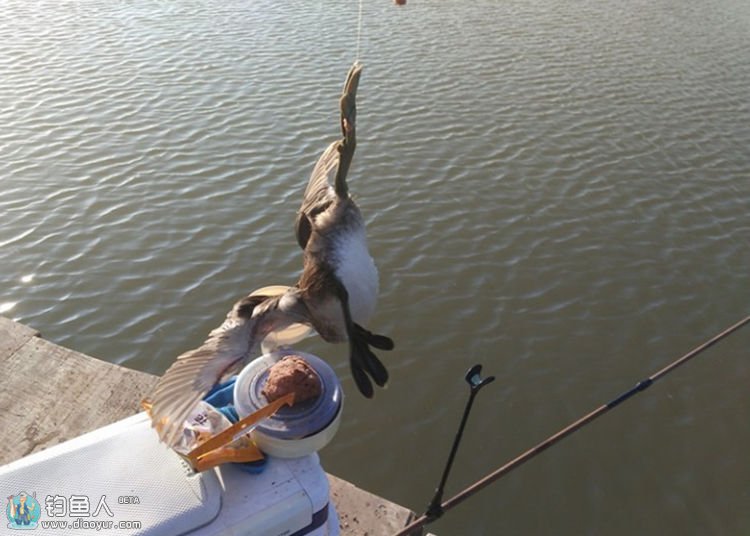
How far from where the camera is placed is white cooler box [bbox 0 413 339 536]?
8.29 ft

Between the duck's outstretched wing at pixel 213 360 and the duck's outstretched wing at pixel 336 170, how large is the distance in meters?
0.37

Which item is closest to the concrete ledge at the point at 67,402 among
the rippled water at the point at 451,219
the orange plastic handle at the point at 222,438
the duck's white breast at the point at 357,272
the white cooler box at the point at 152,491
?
the rippled water at the point at 451,219

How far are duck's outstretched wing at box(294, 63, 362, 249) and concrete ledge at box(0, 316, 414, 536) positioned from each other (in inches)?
81.3

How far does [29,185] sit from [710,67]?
473 inches

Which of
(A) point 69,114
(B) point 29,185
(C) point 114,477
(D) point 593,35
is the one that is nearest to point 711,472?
(C) point 114,477

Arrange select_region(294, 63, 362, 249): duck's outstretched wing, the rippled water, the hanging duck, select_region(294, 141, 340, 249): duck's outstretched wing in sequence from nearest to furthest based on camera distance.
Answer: select_region(294, 63, 362, 249): duck's outstretched wing
the hanging duck
select_region(294, 141, 340, 249): duck's outstretched wing
the rippled water

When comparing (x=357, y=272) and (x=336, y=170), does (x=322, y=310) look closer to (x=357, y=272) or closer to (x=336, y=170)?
(x=357, y=272)

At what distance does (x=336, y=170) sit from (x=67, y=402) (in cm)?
318

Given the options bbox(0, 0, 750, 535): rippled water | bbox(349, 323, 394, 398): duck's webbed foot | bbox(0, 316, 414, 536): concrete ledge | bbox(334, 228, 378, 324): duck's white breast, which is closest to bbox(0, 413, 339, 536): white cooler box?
bbox(349, 323, 394, 398): duck's webbed foot

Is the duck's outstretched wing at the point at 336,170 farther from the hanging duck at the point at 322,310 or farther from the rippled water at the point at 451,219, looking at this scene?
the rippled water at the point at 451,219

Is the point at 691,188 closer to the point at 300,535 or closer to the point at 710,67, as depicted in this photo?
the point at 710,67

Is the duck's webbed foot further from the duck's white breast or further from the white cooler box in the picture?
the white cooler box

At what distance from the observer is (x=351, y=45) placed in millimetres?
12758

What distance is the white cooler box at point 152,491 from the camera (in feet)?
8.29
